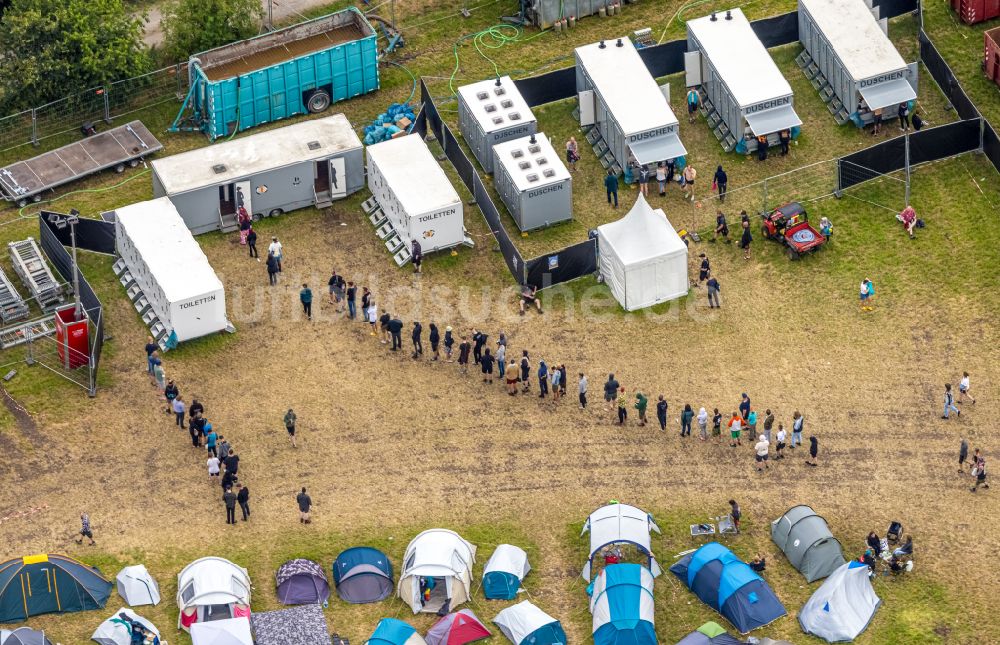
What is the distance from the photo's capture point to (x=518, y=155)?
76.9 m

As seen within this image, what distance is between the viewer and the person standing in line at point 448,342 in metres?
71.2

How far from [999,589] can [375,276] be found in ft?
79.3

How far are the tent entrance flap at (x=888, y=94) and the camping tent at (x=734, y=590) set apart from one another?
2216cm

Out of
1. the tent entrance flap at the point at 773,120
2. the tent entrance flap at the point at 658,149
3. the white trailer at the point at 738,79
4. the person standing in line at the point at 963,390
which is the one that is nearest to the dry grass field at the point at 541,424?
the person standing in line at the point at 963,390

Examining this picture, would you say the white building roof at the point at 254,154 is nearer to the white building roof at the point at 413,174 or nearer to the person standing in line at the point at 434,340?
the white building roof at the point at 413,174

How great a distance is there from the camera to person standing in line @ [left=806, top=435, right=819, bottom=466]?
68688mm

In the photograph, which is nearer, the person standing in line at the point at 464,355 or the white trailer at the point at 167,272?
the person standing in line at the point at 464,355

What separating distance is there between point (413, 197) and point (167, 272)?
9.23 meters

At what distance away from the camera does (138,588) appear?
63.8 m

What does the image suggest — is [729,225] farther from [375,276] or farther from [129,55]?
[129,55]

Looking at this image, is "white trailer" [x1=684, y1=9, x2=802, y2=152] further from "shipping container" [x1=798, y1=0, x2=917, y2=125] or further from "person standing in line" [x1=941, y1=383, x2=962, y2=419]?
"person standing in line" [x1=941, y1=383, x2=962, y2=419]

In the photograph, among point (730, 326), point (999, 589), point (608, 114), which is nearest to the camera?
point (999, 589)

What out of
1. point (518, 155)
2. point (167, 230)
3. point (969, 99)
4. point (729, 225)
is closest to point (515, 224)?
point (518, 155)

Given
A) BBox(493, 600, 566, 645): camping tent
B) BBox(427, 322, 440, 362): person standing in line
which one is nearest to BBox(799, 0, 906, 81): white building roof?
BBox(427, 322, 440, 362): person standing in line
